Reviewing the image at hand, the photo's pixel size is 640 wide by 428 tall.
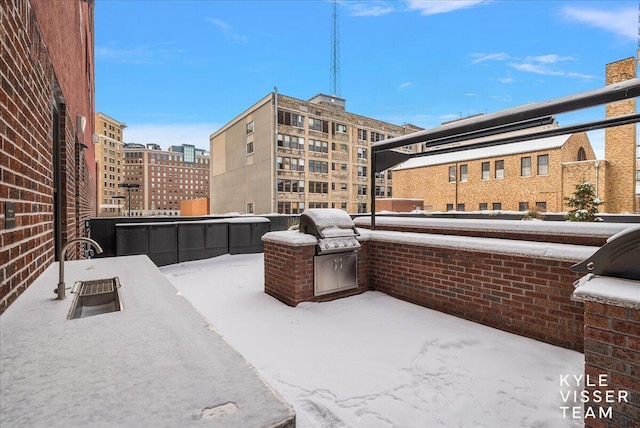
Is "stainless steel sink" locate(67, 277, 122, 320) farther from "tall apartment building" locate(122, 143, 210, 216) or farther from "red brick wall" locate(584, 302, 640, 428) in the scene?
"tall apartment building" locate(122, 143, 210, 216)

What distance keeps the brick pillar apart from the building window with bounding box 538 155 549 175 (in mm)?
28671

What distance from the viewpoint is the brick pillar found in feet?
7.16

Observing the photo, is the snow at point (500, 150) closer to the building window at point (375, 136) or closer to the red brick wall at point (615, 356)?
the building window at point (375, 136)

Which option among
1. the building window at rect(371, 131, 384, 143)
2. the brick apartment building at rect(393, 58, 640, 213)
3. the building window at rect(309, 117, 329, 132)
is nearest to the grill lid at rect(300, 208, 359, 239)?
the brick apartment building at rect(393, 58, 640, 213)

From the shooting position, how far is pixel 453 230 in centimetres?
634

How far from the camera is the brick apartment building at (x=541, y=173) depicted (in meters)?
→ 24.1

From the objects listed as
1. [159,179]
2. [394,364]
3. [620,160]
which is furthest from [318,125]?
[159,179]

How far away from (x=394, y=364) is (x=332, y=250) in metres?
2.56

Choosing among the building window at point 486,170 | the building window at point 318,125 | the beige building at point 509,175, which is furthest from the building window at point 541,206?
the building window at point 318,125

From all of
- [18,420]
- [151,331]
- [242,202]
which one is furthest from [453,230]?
[242,202]

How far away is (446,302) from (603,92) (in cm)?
369

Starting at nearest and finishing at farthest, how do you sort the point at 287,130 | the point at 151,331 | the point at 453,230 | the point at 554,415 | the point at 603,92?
the point at 151,331 < the point at 554,415 < the point at 603,92 < the point at 453,230 < the point at 287,130

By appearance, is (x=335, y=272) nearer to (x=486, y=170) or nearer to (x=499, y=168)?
(x=499, y=168)

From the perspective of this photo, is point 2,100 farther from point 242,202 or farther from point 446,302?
point 242,202
